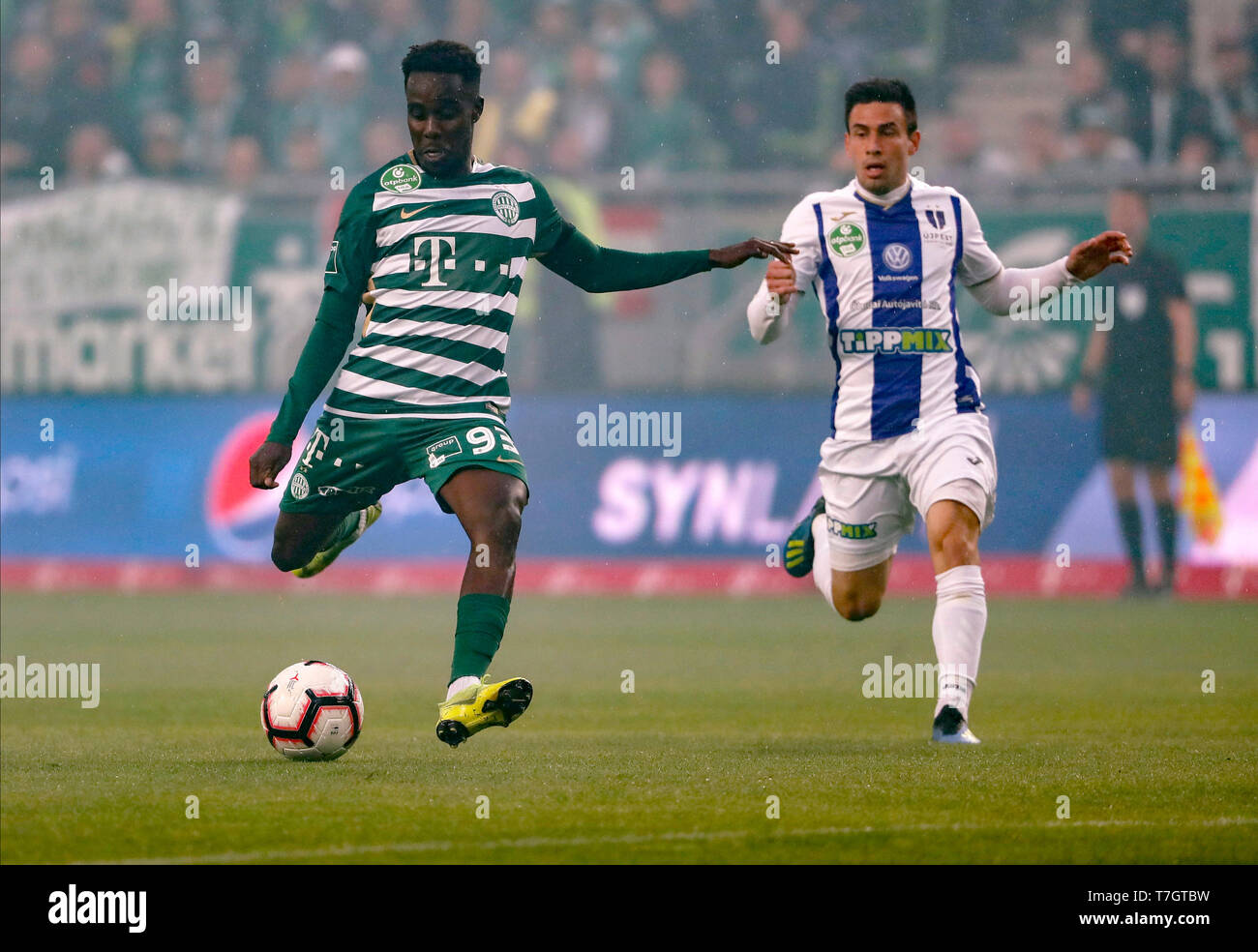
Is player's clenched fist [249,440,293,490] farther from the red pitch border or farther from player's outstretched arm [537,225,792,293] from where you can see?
the red pitch border

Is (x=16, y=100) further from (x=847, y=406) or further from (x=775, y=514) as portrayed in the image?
(x=847, y=406)

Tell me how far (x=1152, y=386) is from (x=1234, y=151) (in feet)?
8.62

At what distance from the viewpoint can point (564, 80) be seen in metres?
16.4

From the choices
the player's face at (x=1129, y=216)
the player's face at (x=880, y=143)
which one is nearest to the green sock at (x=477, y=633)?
the player's face at (x=880, y=143)

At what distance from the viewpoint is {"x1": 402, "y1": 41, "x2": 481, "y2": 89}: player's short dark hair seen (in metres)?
5.88

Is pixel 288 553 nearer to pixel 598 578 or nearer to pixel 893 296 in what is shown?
pixel 893 296

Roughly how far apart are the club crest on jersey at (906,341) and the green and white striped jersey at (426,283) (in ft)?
4.09

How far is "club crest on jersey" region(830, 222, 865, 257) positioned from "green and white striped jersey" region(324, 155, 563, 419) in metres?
1.13

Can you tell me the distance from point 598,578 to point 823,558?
6552mm

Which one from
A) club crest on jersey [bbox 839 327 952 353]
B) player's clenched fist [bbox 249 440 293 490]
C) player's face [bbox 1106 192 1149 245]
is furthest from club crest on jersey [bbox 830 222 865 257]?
player's face [bbox 1106 192 1149 245]

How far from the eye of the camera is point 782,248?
630 centimetres

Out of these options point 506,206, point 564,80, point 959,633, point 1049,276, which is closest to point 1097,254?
point 1049,276
